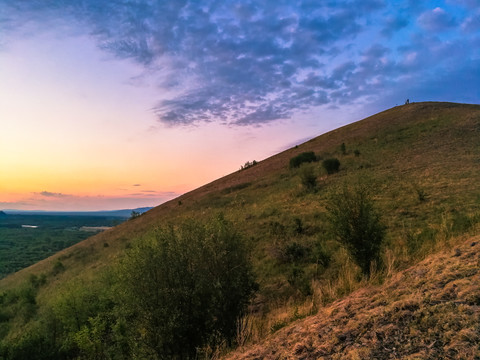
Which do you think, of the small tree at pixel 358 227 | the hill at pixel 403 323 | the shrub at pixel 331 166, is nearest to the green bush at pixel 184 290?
the hill at pixel 403 323

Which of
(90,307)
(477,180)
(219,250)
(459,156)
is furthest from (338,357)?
(459,156)

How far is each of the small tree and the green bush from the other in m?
3.49

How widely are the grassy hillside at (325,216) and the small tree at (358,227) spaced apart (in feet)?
1.47

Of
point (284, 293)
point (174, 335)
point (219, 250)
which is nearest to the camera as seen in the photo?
point (174, 335)

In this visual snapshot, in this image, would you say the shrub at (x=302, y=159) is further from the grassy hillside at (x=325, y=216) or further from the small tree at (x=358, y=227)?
the small tree at (x=358, y=227)

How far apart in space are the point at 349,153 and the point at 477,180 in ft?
56.1

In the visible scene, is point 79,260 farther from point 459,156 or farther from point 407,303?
point 459,156

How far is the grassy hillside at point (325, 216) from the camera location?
853cm

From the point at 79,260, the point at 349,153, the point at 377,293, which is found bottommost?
the point at 79,260

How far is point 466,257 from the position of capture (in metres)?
5.35

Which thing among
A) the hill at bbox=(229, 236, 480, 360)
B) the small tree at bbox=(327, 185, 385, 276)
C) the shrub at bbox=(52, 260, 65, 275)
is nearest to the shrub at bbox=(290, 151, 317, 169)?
the small tree at bbox=(327, 185, 385, 276)

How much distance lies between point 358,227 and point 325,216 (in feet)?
15.8

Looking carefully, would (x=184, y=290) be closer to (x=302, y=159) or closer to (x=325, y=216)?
(x=325, y=216)

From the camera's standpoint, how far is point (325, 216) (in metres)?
13.7
